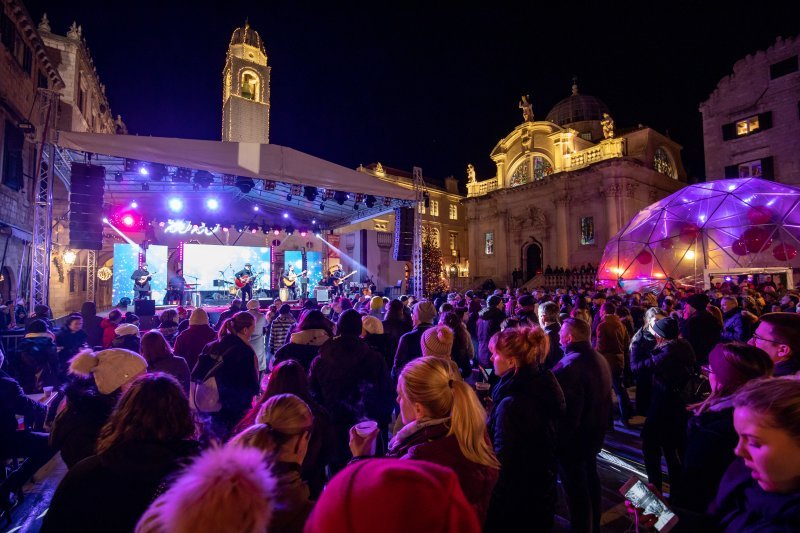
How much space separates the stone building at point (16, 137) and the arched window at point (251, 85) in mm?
23096

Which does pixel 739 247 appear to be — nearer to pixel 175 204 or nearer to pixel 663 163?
pixel 663 163

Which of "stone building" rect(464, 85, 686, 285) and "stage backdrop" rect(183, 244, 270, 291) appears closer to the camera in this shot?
"stage backdrop" rect(183, 244, 270, 291)

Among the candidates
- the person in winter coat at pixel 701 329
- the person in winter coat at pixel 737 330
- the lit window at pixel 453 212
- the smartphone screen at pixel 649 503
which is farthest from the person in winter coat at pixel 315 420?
the lit window at pixel 453 212

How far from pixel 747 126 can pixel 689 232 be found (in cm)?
1369

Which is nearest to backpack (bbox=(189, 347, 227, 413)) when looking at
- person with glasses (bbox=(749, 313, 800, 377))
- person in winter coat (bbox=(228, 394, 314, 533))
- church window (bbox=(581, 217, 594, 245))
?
person in winter coat (bbox=(228, 394, 314, 533))

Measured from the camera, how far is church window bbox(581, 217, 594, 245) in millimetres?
30844

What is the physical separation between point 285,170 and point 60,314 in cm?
1300

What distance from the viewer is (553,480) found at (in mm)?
2551

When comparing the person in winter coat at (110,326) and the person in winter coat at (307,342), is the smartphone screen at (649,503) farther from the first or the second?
the person in winter coat at (110,326)

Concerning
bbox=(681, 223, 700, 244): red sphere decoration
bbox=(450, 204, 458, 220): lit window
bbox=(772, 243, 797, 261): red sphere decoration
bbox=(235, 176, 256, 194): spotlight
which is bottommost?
bbox=(772, 243, 797, 261): red sphere decoration

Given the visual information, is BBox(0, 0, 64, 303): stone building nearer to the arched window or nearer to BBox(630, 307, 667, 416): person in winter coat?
BBox(630, 307, 667, 416): person in winter coat

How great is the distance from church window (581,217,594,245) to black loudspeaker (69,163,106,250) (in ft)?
99.8

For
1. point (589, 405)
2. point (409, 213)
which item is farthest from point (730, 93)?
point (589, 405)

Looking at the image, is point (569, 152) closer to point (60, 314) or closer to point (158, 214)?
point (158, 214)
